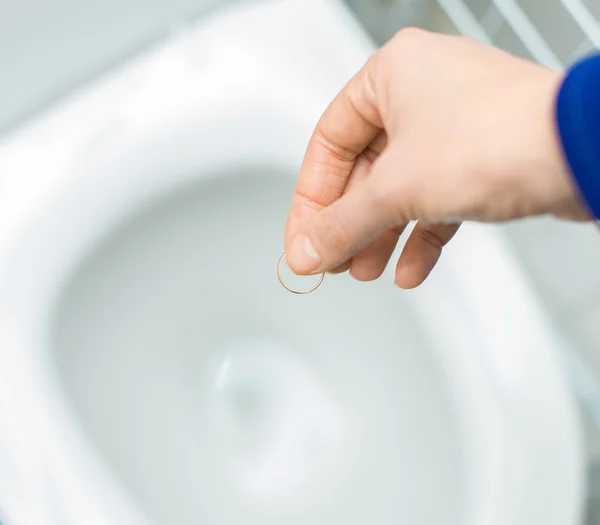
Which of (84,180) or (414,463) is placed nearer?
(84,180)

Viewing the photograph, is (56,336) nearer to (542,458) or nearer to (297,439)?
(297,439)

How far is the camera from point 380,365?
2.53 ft

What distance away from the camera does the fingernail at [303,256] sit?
0.39 meters

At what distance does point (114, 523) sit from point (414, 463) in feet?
1.21

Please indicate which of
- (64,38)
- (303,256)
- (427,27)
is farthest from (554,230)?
(64,38)

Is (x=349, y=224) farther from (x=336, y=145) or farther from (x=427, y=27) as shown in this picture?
(x=427, y=27)

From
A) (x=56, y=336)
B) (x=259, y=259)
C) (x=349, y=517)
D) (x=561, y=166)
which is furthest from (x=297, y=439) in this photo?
(x=561, y=166)

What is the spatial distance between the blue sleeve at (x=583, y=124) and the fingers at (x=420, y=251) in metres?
0.19

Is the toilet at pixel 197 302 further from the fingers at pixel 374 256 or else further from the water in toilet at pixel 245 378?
the fingers at pixel 374 256

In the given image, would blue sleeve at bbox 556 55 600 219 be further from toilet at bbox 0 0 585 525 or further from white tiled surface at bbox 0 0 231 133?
white tiled surface at bbox 0 0 231 133

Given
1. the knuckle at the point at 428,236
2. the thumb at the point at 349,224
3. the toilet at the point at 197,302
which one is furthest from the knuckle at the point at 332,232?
the toilet at the point at 197,302

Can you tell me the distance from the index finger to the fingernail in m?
0.04

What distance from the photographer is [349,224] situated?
0.35 m

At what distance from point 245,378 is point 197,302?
6.6 inches
